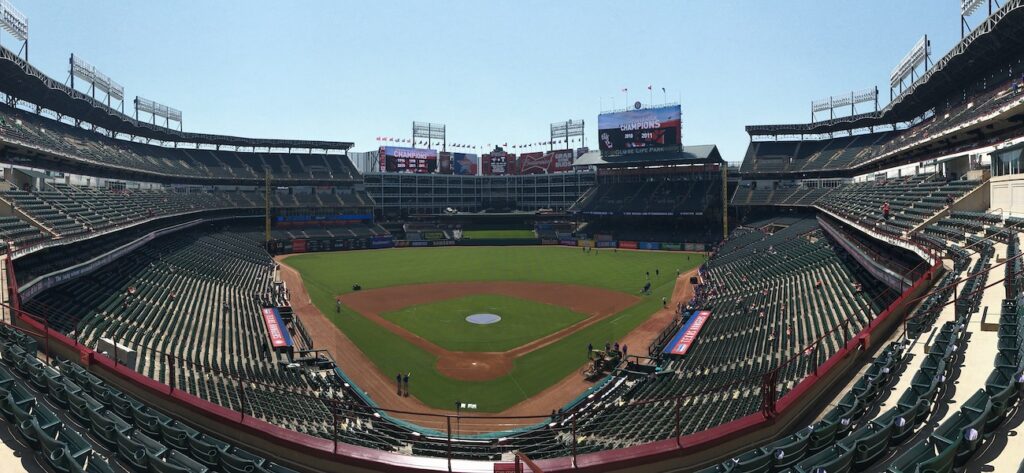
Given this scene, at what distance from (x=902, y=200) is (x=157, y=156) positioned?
307 feet

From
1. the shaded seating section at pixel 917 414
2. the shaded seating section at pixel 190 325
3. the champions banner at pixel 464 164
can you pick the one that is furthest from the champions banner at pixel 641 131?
the shaded seating section at pixel 917 414

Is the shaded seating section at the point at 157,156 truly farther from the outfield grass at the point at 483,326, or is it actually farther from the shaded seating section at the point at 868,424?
the shaded seating section at the point at 868,424

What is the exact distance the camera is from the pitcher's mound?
38062mm

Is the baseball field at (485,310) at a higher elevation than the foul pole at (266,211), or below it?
below

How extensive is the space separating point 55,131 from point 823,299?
249 feet

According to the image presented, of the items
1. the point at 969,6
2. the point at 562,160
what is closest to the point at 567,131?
the point at 562,160

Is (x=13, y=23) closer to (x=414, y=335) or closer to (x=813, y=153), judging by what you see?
(x=414, y=335)

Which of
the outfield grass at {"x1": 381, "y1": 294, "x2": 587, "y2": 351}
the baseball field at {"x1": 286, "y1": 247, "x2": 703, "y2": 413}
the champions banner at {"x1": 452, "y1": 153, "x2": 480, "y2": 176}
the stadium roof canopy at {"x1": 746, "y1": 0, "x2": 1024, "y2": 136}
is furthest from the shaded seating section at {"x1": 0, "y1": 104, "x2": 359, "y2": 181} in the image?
the stadium roof canopy at {"x1": 746, "y1": 0, "x2": 1024, "y2": 136}

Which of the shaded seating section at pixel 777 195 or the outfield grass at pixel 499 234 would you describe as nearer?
the shaded seating section at pixel 777 195

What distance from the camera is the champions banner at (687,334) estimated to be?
27562mm

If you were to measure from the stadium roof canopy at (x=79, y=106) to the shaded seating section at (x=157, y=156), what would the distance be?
175 cm

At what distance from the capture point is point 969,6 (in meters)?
44.6

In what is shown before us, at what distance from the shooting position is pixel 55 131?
190ft

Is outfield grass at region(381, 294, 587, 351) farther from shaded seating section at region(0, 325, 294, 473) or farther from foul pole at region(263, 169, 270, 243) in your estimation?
foul pole at region(263, 169, 270, 243)
